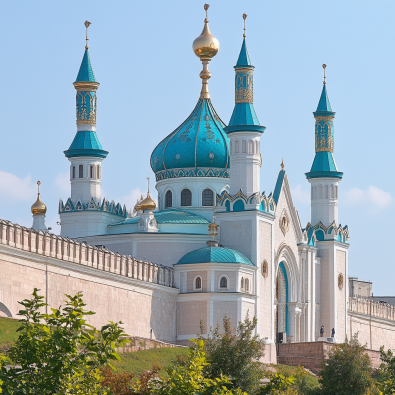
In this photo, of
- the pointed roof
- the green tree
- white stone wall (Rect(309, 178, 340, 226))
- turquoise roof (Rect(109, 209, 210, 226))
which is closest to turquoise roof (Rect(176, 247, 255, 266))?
turquoise roof (Rect(109, 209, 210, 226))

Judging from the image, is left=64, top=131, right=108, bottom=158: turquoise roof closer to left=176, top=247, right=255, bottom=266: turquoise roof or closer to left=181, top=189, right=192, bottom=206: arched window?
left=181, top=189, right=192, bottom=206: arched window

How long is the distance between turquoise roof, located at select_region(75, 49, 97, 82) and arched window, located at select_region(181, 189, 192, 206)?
17.8ft

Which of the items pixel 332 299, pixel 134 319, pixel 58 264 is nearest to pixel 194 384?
pixel 58 264

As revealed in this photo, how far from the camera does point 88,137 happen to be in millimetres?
38219

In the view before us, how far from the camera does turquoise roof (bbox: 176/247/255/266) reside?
34531 mm

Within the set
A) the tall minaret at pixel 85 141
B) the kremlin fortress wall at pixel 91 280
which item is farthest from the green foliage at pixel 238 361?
the tall minaret at pixel 85 141

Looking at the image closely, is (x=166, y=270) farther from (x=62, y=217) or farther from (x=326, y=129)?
(x=326, y=129)

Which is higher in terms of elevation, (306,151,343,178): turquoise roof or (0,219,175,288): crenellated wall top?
(306,151,343,178): turquoise roof

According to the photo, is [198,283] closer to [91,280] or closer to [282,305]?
[91,280]

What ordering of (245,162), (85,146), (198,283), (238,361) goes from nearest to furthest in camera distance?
1. (238,361)
2. (198,283)
3. (245,162)
4. (85,146)

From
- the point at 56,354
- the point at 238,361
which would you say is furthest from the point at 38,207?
the point at 56,354

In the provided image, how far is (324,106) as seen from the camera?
140ft

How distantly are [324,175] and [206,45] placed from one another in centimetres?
710

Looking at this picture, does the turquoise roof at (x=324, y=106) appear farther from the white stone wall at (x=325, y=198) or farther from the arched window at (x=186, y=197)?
the arched window at (x=186, y=197)
